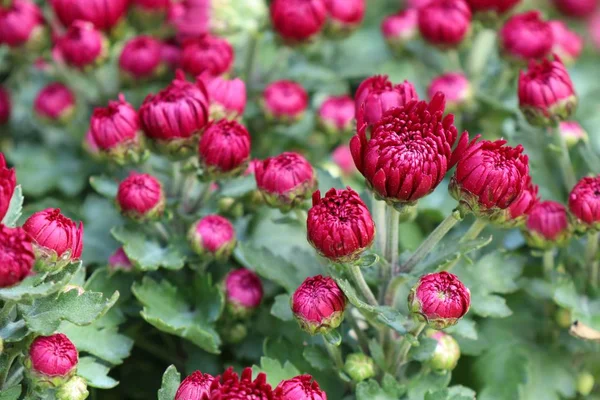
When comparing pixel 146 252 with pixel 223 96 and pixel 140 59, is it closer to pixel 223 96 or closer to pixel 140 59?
pixel 223 96

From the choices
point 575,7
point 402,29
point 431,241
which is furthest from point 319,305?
point 575,7

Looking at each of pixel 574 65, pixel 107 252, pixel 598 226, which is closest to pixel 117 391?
pixel 107 252

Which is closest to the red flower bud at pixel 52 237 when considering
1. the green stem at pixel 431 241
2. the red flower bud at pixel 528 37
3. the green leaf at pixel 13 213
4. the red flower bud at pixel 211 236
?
the green leaf at pixel 13 213

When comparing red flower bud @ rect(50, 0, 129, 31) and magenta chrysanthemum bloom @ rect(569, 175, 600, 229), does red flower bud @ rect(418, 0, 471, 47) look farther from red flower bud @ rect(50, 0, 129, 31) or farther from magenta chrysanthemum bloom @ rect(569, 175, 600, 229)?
red flower bud @ rect(50, 0, 129, 31)

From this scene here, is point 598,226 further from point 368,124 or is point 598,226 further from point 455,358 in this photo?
point 368,124

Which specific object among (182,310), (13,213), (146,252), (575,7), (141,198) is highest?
(13,213)

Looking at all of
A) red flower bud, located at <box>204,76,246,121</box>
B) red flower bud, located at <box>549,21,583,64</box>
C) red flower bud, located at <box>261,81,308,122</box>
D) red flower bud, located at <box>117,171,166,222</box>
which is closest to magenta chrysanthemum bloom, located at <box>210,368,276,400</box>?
red flower bud, located at <box>117,171,166,222</box>

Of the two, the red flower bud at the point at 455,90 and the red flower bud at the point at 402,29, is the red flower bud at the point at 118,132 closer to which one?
the red flower bud at the point at 455,90
